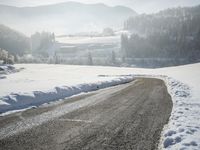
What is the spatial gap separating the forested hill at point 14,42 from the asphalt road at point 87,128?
132 metres

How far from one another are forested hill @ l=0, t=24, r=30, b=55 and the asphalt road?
13204 centimetres

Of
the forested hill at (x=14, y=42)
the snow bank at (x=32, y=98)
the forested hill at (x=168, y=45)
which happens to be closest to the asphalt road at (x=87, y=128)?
the snow bank at (x=32, y=98)

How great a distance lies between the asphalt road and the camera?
7.55 meters

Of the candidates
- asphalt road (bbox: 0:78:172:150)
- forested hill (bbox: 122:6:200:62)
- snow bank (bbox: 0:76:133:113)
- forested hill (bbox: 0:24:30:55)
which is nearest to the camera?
asphalt road (bbox: 0:78:172:150)

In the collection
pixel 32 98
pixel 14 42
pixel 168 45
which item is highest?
pixel 14 42

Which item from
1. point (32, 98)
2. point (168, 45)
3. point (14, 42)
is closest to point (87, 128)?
point (32, 98)

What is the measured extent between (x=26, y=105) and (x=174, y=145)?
9.98 metres

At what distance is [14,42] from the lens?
14100 cm

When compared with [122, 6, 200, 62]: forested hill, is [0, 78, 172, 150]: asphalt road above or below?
below

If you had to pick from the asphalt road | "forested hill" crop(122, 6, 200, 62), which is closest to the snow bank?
the asphalt road

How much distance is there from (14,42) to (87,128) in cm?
14095

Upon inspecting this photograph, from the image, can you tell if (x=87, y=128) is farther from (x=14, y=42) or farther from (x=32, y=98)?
(x=14, y=42)

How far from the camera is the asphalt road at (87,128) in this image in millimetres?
7551

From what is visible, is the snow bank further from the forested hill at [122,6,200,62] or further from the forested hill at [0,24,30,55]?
the forested hill at [122,6,200,62]
